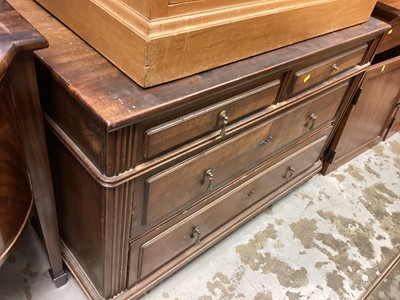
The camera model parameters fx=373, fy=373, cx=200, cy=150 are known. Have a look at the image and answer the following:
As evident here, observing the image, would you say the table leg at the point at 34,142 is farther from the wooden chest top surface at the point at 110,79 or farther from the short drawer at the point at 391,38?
the short drawer at the point at 391,38

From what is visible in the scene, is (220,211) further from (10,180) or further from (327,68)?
(10,180)

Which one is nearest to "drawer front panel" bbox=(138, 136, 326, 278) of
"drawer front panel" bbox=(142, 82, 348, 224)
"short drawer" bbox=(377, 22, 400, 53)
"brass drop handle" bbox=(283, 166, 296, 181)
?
"brass drop handle" bbox=(283, 166, 296, 181)

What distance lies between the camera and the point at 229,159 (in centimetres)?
115

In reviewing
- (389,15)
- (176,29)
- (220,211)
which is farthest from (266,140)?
(389,15)

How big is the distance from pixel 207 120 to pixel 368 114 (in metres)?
1.20

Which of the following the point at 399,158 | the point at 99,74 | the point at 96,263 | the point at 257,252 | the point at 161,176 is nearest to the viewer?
the point at 99,74

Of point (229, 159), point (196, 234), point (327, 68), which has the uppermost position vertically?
point (327, 68)

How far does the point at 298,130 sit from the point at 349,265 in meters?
0.63

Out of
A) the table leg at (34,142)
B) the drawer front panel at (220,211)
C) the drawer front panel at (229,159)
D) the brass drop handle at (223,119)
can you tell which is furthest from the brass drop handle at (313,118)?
the table leg at (34,142)

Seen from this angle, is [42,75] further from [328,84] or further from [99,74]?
[328,84]

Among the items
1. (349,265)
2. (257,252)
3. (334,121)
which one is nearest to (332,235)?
(349,265)

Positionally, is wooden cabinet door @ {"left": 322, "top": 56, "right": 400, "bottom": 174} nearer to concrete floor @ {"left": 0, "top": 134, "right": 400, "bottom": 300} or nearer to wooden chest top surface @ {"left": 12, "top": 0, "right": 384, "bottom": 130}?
concrete floor @ {"left": 0, "top": 134, "right": 400, "bottom": 300}

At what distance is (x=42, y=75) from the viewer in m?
0.84

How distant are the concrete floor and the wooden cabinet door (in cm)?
14
